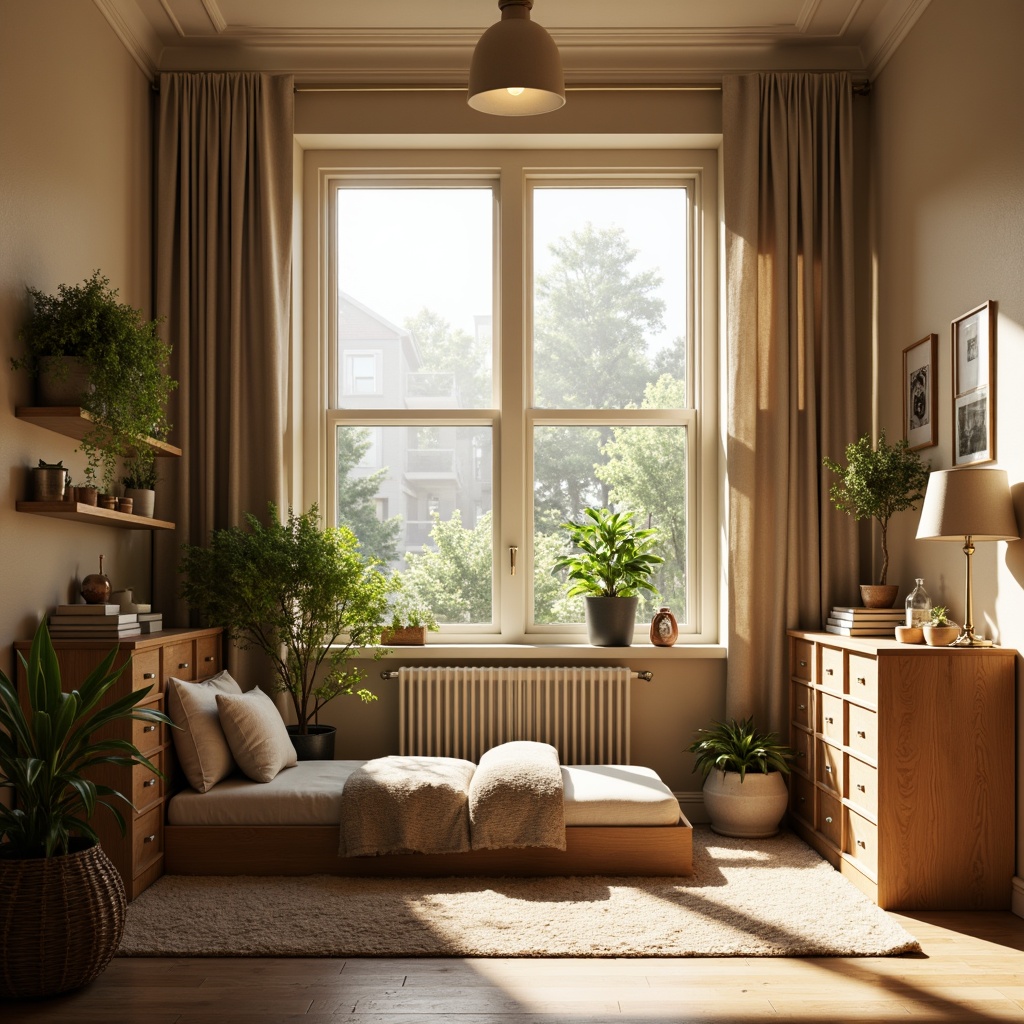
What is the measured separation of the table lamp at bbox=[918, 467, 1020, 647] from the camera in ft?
10.8

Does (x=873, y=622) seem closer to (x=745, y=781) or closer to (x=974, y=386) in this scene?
(x=745, y=781)

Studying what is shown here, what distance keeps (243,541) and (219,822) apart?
3.76ft

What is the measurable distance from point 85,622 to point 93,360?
883mm

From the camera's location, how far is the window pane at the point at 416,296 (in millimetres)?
5012

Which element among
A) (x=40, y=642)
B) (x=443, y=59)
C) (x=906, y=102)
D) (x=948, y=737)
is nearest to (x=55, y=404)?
(x=40, y=642)

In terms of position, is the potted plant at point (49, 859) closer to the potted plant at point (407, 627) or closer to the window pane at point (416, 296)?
the potted plant at point (407, 627)

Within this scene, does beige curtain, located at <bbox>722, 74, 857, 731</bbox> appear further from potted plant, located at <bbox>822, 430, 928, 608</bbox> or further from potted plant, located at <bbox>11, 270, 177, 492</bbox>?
potted plant, located at <bbox>11, 270, 177, 492</bbox>

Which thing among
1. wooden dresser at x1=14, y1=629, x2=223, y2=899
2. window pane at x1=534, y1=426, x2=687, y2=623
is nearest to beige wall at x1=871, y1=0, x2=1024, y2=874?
window pane at x1=534, y1=426, x2=687, y2=623

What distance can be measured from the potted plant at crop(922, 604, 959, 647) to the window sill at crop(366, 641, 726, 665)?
1281 millimetres

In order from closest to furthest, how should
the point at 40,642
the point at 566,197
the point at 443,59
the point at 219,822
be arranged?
the point at 40,642 < the point at 219,822 < the point at 443,59 < the point at 566,197

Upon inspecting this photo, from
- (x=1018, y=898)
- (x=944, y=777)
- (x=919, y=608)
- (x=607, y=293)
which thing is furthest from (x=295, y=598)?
(x=1018, y=898)

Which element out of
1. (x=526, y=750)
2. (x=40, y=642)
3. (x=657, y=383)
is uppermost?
(x=657, y=383)

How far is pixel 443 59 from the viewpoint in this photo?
4.71 m

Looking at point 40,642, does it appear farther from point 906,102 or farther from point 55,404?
point 906,102
